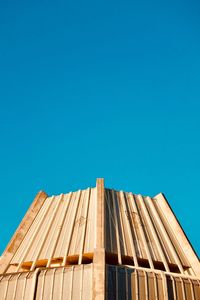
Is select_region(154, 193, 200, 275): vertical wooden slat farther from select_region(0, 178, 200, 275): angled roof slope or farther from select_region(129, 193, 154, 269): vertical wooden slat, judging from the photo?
select_region(129, 193, 154, 269): vertical wooden slat

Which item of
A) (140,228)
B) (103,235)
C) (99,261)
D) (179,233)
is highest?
(179,233)

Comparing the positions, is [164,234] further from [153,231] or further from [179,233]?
[179,233]

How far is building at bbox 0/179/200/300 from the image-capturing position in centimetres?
1467

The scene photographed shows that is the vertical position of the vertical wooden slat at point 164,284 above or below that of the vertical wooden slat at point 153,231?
below

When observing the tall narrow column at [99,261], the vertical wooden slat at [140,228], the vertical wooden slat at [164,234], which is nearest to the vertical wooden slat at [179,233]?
the vertical wooden slat at [164,234]

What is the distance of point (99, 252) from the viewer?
1542 centimetres

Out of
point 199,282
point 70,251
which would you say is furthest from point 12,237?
point 199,282

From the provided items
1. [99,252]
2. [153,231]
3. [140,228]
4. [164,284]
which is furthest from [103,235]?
[153,231]

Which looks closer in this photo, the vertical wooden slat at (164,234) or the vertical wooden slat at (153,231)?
the vertical wooden slat at (153,231)

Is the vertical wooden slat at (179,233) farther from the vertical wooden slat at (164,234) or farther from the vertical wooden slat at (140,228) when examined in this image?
the vertical wooden slat at (140,228)

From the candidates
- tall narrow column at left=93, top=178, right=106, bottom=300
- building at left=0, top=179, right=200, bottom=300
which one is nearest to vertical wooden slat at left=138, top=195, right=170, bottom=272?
building at left=0, top=179, right=200, bottom=300

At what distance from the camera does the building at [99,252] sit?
1467 centimetres

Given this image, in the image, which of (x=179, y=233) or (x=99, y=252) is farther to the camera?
(x=179, y=233)

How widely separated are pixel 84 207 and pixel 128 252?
5636 mm
